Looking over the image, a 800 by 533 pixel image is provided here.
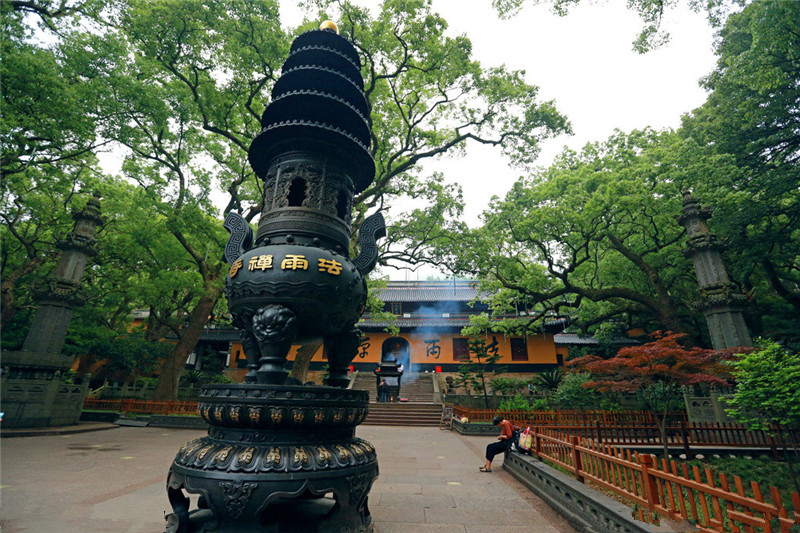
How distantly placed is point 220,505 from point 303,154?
339cm

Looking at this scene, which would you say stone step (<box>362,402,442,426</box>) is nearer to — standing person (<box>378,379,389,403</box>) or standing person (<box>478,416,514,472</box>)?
standing person (<box>378,379,389,403</box>)

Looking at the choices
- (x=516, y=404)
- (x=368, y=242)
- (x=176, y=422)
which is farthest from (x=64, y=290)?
(x=516, y=404)

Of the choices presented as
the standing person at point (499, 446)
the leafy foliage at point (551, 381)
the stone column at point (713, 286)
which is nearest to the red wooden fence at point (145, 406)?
the standing person at point (499, 446)

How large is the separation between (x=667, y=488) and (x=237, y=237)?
508cm

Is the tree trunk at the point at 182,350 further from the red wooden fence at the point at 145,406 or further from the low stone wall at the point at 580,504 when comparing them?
the low stone wall at the point at 580,504

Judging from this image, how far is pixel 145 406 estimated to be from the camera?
14102mm

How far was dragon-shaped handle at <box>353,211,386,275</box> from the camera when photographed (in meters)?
4.06

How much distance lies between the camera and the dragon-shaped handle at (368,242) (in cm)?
406

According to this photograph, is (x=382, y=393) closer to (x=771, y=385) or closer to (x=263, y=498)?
(x=771, y=385)

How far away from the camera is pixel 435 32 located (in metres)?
11.0

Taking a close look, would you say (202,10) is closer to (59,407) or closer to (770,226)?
(59,407)

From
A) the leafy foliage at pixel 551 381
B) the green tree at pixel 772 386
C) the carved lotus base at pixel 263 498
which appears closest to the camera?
the carved lotus base at pixel 263 498

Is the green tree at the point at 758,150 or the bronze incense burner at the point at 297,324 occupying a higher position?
the green tree at the point at 758,150

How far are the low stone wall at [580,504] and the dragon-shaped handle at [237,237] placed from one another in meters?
4.75
